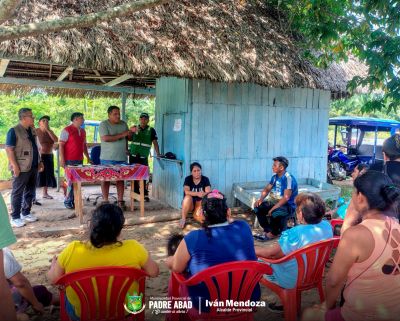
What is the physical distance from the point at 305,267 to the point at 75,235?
12.1 ft

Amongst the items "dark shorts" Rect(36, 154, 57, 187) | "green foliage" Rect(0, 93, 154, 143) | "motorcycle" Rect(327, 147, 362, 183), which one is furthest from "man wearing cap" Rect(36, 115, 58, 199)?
"green foliage" Rect(0, 93, 154, 143)

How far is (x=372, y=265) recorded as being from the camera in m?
1.81

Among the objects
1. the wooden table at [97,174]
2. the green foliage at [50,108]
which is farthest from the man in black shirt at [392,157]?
the green foliage at [50,108]

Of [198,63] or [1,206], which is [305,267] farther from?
[198,63]

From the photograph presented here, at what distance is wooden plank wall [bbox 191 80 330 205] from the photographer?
6441 millimetres

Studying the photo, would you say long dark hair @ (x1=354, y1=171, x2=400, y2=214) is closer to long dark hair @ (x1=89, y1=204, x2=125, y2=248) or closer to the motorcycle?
long dark hair @ (x1=89, y1=204, x2=125, y2=248)

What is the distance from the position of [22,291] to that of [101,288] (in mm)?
930

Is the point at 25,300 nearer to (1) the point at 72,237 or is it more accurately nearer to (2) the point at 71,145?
(1) the point at 72,237

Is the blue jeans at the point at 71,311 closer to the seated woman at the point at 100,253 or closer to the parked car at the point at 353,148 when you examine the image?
the seated woman at the point at 100,253

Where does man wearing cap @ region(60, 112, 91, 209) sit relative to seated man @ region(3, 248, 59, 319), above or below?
above

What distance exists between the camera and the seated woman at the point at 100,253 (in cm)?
217

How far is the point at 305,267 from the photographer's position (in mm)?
2680

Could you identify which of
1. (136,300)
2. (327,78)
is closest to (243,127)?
(327,78)

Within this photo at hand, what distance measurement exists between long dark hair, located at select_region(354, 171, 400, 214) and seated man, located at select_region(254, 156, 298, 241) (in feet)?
10.1
